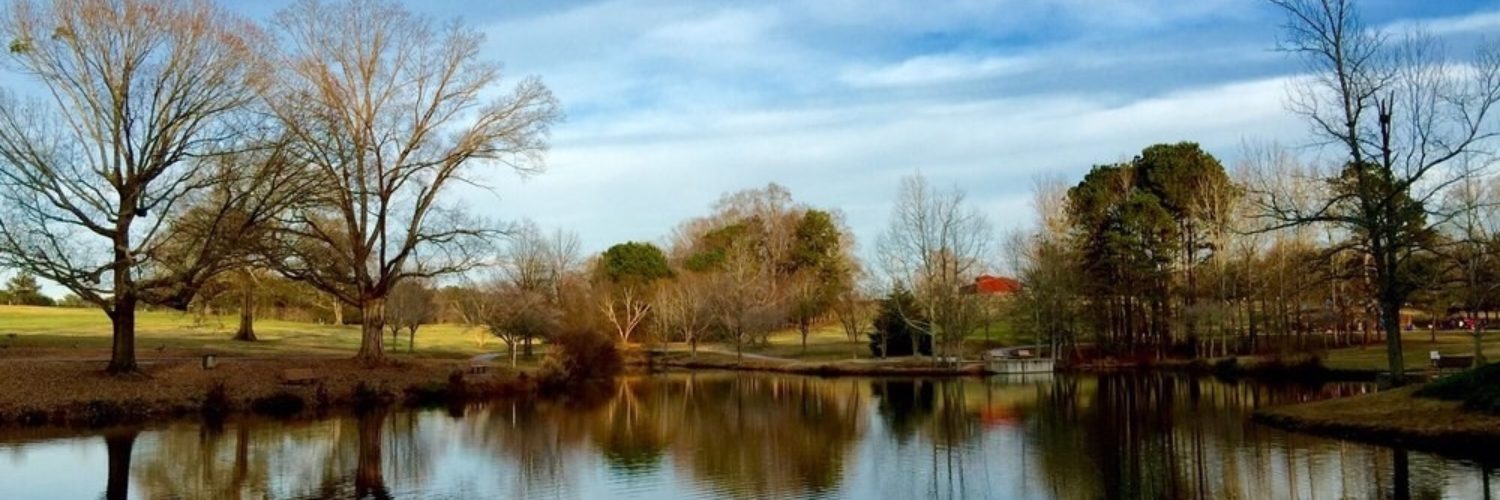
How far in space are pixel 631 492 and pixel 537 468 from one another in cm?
337

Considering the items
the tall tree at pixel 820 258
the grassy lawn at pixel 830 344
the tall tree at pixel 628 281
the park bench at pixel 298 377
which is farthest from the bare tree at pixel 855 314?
the park bench at pixel 298 377

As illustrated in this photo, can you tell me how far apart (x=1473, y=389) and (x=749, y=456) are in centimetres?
1323

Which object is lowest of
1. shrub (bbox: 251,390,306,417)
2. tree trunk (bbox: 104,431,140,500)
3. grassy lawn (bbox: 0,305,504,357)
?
tree trunk (bbox: 104,431,140,500)

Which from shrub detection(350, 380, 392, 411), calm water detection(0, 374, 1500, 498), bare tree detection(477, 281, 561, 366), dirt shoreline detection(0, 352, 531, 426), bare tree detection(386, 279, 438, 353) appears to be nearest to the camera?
calm water detection(0, 374, 1500, 498)

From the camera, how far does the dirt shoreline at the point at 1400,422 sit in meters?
18.6

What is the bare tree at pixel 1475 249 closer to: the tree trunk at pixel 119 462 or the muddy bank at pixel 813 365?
the muddy bank at pixel 813 365

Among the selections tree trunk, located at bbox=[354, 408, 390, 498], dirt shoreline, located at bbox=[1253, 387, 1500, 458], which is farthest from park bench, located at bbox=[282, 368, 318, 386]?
dirt shoreline, located at bbox=[1253, 387, 1500, 458]

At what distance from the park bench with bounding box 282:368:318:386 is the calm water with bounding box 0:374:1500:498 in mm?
4206

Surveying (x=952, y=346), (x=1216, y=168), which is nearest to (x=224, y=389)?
(x=952, y=346)

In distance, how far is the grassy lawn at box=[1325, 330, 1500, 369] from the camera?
39250 millimetres

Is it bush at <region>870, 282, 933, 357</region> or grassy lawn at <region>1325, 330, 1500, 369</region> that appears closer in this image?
grassy lawn at <region>1325, 330, 1500, 369</region>

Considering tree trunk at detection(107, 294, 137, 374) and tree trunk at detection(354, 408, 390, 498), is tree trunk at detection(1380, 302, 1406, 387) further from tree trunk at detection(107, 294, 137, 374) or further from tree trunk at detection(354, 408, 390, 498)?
tree trunk at detection(107, 294, 137, 374)

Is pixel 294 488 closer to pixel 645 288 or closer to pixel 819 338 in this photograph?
pixel 645 288

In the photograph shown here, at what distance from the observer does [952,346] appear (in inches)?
2375
